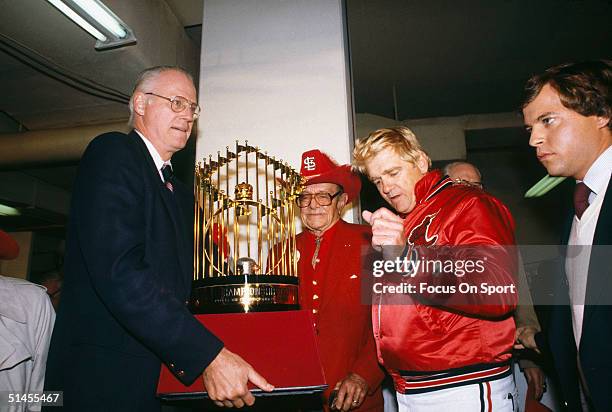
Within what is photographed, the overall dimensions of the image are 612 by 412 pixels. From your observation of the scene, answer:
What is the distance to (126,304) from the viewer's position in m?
1.03

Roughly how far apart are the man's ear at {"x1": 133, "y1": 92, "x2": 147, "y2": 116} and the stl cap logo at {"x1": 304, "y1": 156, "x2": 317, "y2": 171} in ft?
2.82

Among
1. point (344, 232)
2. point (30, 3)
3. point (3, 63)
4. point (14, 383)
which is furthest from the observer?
point (3, 63)

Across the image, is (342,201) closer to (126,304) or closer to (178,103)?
(178,103)

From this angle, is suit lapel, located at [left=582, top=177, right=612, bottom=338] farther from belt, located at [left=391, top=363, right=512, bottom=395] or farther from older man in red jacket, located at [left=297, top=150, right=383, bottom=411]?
older man in red jacket, located at [left=297, top=150, right=383, bottom=411]

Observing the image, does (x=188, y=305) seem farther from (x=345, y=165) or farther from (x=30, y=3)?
(x=30, y=3)

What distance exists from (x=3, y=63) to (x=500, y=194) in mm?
6526

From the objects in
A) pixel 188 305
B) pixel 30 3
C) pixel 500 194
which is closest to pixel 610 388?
pixel 188 305

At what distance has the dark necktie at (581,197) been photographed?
4.42 ft

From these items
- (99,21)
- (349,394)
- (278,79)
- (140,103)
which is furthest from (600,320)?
(99,21)

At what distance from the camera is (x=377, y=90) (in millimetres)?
4938

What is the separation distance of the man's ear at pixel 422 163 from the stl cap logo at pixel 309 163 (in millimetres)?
680

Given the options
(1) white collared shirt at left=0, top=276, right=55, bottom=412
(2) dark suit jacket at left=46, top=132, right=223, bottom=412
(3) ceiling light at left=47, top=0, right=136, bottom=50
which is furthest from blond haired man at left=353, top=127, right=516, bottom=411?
(3) ceiling light at left=47, top=0, right=136, bottom=50

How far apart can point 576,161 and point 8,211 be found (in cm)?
811

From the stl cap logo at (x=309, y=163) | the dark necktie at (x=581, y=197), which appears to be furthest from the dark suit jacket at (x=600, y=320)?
the stl cap logo at (x=309, y=163)
